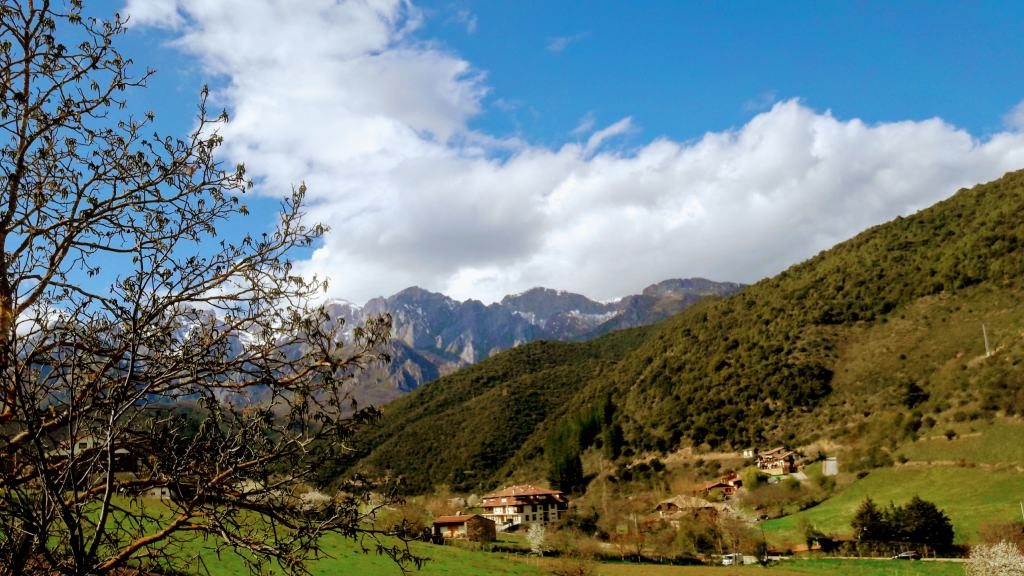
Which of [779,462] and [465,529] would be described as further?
[779,462]

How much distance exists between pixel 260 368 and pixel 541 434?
→ 98456 millimetres

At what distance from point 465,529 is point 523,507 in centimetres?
1316

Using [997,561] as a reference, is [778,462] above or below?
above

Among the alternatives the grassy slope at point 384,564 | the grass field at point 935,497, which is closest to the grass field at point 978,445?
the grass field at point 935,497

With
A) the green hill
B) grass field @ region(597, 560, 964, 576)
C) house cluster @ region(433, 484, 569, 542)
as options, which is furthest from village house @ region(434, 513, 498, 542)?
the green hill

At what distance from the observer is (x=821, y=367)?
77.9 meters

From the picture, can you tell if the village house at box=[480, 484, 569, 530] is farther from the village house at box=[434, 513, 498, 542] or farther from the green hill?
the green hill

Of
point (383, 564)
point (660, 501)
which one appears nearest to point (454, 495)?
point (660, 501)

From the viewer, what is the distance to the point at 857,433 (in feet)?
215

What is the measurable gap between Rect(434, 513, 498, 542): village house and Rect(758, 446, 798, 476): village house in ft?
91.2

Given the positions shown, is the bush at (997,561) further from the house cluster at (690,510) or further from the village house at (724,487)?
the village house at (724,487)

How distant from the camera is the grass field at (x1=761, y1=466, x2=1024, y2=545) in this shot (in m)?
46.0

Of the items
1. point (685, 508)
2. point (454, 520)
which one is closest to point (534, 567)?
point (454, 520)

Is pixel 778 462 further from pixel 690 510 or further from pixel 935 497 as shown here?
pixel 935 497
